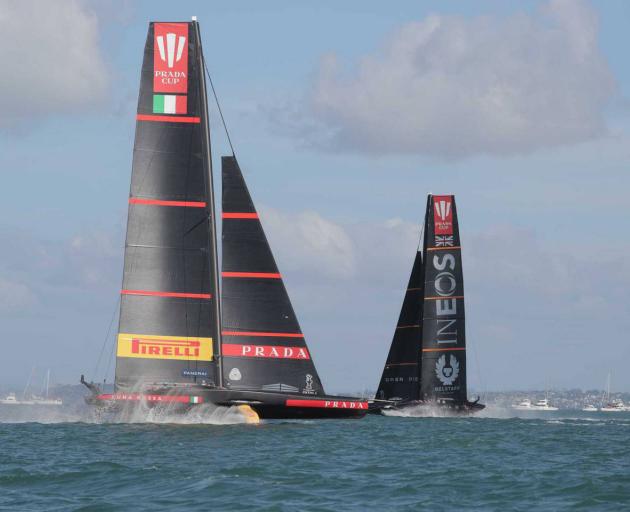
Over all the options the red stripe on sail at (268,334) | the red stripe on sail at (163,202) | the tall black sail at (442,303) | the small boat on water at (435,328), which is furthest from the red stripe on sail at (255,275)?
the tall black sail at (442,303)

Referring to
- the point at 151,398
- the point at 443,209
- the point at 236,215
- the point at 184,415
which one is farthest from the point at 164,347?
the point at 443,209

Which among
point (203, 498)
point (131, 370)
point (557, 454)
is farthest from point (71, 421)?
point (203, 498)

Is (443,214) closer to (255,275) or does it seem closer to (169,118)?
(255,275)

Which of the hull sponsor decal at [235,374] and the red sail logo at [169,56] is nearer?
the red sail logo at [169,56]

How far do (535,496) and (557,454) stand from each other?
421 inches

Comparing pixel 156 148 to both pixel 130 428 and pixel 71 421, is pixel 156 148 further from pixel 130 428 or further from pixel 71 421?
pixel 71 421

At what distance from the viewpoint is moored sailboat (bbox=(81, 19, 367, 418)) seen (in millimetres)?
39844

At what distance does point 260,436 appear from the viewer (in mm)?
37344

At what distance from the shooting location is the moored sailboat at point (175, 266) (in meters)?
39.8

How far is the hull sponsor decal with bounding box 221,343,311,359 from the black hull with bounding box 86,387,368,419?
1801mm

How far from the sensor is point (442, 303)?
64.2 meters

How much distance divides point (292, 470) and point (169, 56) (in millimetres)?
17339

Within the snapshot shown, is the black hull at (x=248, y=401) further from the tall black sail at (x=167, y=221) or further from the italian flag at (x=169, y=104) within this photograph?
the italian flag at (x=169, y=104)

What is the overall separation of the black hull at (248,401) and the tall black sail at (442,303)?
23.2 meters
